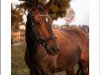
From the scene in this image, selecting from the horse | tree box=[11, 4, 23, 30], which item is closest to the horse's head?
the horse

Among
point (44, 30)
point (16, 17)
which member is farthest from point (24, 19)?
point (44, 30)

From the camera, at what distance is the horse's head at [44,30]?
74.7 inches

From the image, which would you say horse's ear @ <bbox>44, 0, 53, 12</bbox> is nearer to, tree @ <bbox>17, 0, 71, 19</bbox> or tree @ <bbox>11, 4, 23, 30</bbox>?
tree @ <bbox>17, 0, 71, 19</bbox>

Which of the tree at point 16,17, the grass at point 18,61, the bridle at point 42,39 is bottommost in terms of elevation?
the grass at point 18,61

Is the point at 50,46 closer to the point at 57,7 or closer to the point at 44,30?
the point at 44,30

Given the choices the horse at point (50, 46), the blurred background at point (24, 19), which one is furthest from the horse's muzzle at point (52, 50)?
the blurred background at point (24, 19)

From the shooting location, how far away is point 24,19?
201cm

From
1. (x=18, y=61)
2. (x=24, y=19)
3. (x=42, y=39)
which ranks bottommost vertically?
(x=18, y=61)

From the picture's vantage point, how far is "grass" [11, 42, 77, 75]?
204 centimetres

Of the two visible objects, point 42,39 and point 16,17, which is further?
point 16,17

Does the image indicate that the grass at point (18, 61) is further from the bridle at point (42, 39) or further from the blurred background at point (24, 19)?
the bridle at point (42, 39)

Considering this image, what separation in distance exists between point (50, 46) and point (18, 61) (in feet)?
0.79
